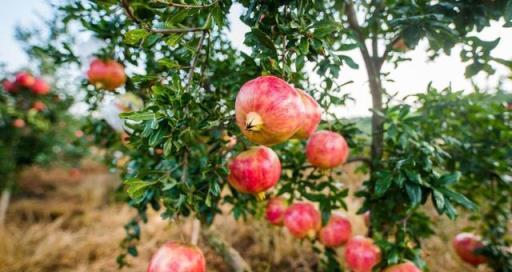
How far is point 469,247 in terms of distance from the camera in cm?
207

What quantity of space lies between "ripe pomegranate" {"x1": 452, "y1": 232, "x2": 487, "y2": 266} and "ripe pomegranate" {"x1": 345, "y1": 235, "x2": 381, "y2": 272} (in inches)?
38.2

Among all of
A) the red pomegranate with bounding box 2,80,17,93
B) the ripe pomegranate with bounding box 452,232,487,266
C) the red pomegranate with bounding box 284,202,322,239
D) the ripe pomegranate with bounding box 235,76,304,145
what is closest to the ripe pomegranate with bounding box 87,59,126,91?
the ripe pomegranate with bounding box 235,76,304,145

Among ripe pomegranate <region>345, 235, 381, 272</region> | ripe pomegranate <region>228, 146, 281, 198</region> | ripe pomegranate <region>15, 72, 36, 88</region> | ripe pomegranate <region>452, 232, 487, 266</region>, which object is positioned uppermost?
ripe pomegranate <region>15, 72, 36, 88</region>

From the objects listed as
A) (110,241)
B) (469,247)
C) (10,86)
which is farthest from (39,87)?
(469,247)

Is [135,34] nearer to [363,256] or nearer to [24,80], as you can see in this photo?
[363,256]

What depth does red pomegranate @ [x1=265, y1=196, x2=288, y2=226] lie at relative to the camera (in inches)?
72.1

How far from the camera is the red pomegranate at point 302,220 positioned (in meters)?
1.58

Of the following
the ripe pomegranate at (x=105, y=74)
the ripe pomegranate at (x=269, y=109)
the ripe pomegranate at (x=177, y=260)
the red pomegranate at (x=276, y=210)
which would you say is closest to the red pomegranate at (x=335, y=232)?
the red pomegranate at (x=276, y=210)

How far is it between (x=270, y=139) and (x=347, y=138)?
878 millimetres

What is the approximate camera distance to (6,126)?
436 centimetres

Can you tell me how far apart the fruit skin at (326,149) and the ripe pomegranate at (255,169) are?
233mm

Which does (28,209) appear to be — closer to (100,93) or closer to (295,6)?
(100,93)

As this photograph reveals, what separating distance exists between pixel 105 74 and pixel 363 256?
1369mm

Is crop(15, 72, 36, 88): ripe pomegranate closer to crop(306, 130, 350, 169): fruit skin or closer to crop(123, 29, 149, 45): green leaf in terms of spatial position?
crop(123, 29, 149, 45): green leaf
